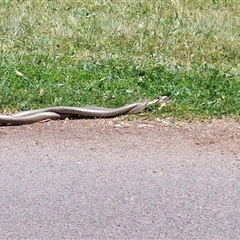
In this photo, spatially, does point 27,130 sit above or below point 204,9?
above

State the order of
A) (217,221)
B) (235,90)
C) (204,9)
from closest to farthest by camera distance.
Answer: (217,221)
(235,90)
(204,9)

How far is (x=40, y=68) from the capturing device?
6789mm

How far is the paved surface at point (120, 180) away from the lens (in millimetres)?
4121

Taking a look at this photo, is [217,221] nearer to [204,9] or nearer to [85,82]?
[85,82]

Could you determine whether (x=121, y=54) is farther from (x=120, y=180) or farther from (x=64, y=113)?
(x=120, y=180)

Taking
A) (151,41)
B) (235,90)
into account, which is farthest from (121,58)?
(235,90)

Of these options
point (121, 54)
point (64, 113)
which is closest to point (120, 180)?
point (64, 113)

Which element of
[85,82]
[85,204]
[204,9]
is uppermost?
[85,204]

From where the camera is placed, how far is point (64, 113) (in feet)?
19.1

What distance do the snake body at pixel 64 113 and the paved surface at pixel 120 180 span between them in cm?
7

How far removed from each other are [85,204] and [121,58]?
10.0 feet

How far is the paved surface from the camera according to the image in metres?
4.12

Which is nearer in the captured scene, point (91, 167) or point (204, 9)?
point (91, 167)

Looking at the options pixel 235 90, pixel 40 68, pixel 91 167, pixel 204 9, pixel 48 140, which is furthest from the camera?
pixel 204 9
